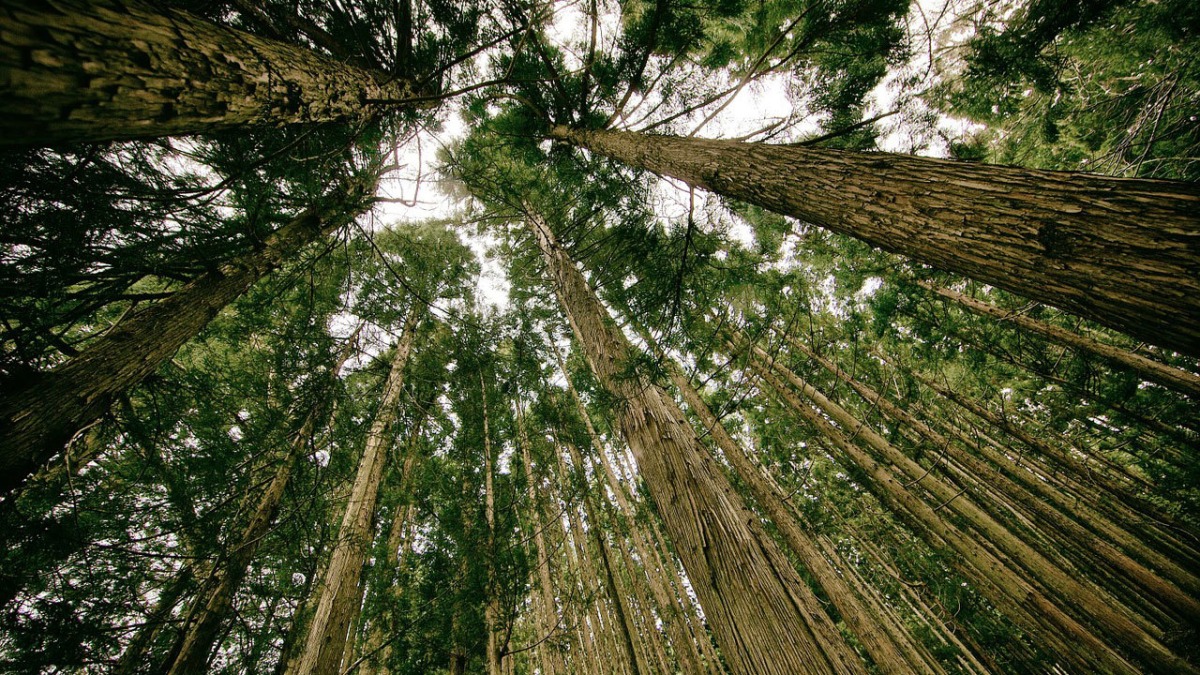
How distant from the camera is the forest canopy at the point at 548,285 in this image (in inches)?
48.1

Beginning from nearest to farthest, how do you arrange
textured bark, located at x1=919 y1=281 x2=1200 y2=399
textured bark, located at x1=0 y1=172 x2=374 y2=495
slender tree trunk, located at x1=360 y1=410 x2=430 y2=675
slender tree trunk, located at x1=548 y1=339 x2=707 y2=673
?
textured bark, located at x1=0 y1=172 x2=374 y2=495
textured bark, located at x1=919 y1=281 x2=1200 y2=399
slender tree trunk, located at x1=360 y1=410 x2=430 y2=675
slender tree trunk, located at x1=548 y1=339 x2=707 y2=673

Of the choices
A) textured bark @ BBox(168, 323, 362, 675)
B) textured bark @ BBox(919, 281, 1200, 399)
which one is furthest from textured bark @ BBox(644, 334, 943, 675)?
textured bark @ BBox(168, 323, 362, 675)

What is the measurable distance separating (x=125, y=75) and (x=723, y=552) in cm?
262

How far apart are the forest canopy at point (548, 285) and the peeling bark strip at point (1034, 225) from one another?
1 cm

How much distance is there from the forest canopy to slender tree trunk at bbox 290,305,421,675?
5 cm

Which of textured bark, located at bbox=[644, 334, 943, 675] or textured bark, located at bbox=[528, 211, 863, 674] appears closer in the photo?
textured bark, located at bbox=[528, 211, 863, 674]

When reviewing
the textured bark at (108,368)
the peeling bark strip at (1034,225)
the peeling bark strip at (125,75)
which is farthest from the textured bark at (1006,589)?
the textured bark at (108,368)

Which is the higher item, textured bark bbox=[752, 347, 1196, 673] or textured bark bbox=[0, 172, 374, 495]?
textured bark bbox=[0, 172, 374, 495]

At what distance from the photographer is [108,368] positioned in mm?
2621

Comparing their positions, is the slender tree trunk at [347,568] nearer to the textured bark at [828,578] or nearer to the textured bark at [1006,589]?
the textured bark at [828,578]

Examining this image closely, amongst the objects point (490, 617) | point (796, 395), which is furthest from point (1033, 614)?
point (490, 617)

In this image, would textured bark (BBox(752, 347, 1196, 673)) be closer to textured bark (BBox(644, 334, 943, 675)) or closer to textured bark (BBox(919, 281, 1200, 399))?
textured bark (BBox(644, 334, 943, 675))

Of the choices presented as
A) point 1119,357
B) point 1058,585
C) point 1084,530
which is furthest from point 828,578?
point 1119,357

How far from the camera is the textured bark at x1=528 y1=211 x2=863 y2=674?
124 cm
